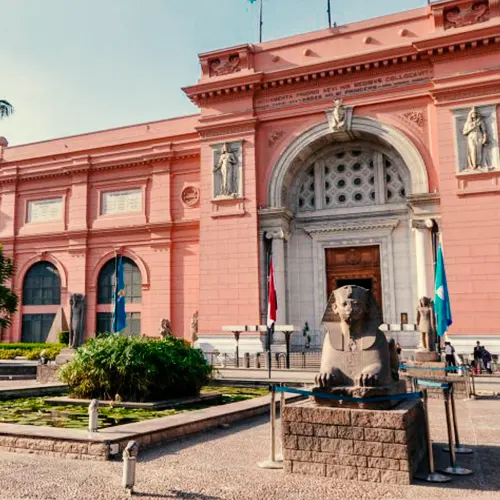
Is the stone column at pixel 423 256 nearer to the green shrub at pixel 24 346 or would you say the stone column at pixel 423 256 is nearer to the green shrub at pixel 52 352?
the green shrub at pixel 52 352

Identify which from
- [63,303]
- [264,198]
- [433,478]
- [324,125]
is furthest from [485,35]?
[63,303]

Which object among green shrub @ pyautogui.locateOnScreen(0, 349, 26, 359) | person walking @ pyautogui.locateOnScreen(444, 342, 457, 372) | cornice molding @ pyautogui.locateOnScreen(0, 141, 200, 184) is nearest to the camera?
person walking @ pyautogui.locateOnScreen(444, 342, 457, 372)

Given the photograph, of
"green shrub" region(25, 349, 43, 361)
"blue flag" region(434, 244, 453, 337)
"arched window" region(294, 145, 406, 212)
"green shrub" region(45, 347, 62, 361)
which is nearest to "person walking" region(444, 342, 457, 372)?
"blue flag" region(434, 244, 453, 337)

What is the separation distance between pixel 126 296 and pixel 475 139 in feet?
60.1

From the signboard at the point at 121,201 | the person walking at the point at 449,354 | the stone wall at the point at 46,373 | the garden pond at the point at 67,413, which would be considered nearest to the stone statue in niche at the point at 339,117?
the person walking at the point at 449,354

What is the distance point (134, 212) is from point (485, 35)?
18.4 meters

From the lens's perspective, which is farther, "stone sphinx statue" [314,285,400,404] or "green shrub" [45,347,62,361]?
"green shrub" [45,347,62,361]

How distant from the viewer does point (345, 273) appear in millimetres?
24078

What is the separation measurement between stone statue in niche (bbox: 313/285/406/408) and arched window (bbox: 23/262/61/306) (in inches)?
1022

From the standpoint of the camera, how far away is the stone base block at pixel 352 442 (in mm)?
5465

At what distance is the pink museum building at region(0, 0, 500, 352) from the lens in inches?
813

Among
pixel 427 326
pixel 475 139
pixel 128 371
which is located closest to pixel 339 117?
pixel 475 139

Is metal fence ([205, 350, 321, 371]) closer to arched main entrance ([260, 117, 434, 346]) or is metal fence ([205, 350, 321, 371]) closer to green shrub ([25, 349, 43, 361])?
arched main entrance ([260, 117, 434, 346])

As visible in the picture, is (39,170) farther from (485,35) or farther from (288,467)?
Result: (288,467)
